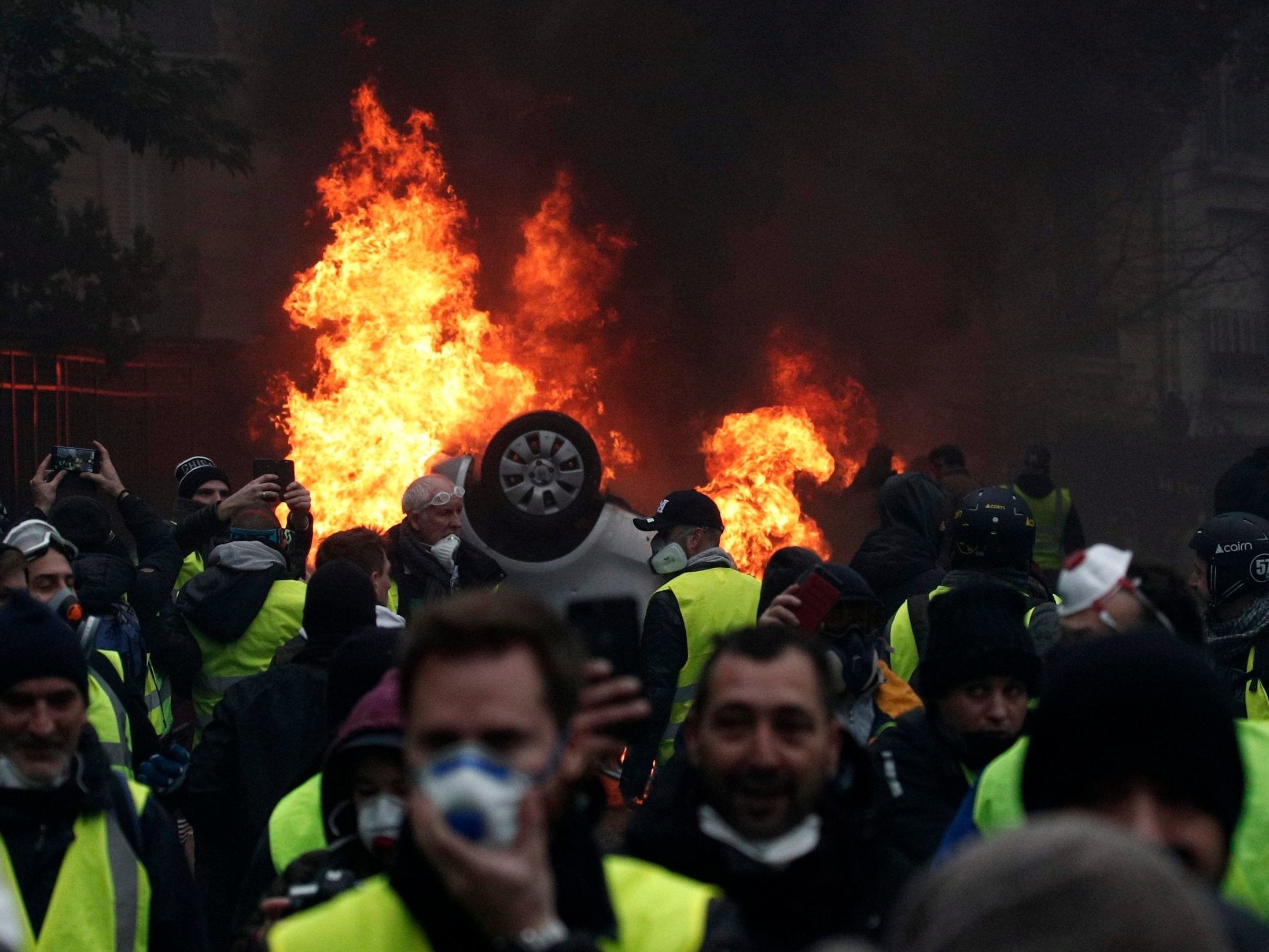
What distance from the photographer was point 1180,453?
24391 mm

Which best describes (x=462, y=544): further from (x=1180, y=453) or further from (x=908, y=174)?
(x=1180, y=453)

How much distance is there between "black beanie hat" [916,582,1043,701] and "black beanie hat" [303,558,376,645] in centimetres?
180

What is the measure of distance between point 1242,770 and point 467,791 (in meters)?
1.25

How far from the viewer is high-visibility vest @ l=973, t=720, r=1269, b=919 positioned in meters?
2.72

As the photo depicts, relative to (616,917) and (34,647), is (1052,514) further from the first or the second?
(616,917)

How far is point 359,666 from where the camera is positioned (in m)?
3.90

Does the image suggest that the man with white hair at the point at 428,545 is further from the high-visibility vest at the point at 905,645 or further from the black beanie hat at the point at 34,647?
the black beanie hat at the point at 34,647

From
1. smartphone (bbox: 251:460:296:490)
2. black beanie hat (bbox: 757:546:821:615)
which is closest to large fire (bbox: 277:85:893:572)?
smartphone (bbox: 251:460:296:490)

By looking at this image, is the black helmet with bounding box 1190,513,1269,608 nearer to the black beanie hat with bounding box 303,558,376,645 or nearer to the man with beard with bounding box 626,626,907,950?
the black beanie hat with bounding box 303,558,376,645

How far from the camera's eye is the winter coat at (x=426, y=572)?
8078mm

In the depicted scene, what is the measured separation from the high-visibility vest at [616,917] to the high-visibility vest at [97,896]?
1.40 m

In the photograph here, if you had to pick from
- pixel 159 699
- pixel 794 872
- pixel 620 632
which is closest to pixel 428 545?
pixel 620 632

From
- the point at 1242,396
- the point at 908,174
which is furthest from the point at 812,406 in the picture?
the point at 1242,396

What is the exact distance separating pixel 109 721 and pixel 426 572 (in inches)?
135
